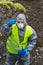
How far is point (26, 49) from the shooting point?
727cm

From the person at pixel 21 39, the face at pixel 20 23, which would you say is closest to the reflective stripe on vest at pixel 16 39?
the person at pixel 21 39

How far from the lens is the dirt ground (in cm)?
946

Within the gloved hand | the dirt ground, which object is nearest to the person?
the gloved hand

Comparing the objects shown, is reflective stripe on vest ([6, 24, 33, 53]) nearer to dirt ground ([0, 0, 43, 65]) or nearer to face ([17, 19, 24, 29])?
face ([17, 19, 24, 29])

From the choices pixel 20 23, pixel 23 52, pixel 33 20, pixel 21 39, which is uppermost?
pixel 20 23

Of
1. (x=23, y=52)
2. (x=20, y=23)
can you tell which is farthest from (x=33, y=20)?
(x=20, y=23)

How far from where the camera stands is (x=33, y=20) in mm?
12289

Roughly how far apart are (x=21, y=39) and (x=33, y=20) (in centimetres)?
517

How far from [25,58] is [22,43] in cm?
45

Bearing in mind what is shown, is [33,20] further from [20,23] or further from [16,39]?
[20,23]

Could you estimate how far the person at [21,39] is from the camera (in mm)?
7026

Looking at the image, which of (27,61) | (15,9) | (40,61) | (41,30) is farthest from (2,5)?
(27,61)

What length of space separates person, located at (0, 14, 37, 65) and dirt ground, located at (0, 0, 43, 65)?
178 cm

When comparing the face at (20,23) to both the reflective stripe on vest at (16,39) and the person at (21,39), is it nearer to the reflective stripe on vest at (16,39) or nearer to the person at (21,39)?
the person at (21,39)
